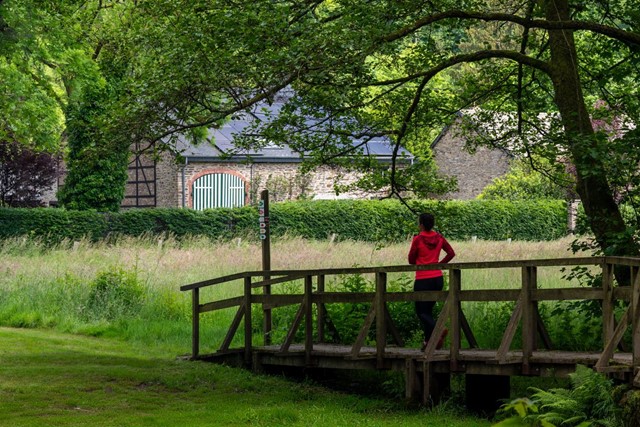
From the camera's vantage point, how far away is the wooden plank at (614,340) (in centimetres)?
1087

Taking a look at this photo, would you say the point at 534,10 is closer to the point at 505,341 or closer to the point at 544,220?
the point at 505,341

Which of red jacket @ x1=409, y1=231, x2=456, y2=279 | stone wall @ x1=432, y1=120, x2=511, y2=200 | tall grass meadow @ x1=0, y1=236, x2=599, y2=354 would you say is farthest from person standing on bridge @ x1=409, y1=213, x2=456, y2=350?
stone wall @ x1=432, y1=120, x2=511, y2=200

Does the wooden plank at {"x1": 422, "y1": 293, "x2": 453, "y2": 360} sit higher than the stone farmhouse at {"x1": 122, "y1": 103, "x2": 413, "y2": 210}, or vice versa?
the stone farmhouse at {"x1": 122, "y1": 103, "x2": 413, "y2": 210}

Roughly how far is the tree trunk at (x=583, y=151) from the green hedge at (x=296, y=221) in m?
20.3

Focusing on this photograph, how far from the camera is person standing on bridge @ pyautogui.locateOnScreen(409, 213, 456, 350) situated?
45.7 ft

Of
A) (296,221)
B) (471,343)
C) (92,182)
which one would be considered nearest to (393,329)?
(471,343)

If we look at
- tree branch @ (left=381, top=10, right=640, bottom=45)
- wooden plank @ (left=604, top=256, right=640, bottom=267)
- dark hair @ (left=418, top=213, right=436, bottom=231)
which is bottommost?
wooden plank @ (left=604, top=256, right=640, bottom=267)

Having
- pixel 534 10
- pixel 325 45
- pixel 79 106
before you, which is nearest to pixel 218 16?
pixel 325 45

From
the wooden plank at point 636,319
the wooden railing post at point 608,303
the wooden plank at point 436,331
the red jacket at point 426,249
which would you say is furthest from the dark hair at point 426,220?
the wooden plank at point 636,319

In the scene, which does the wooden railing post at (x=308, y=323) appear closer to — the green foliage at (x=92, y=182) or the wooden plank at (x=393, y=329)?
the wooden plank at (x=393, y=329)

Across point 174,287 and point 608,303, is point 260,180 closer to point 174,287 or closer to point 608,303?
point 174,287

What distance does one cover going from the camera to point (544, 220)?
4869cm

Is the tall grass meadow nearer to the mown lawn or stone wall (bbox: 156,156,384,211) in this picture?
the mown lawn

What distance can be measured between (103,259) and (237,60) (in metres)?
12.5
